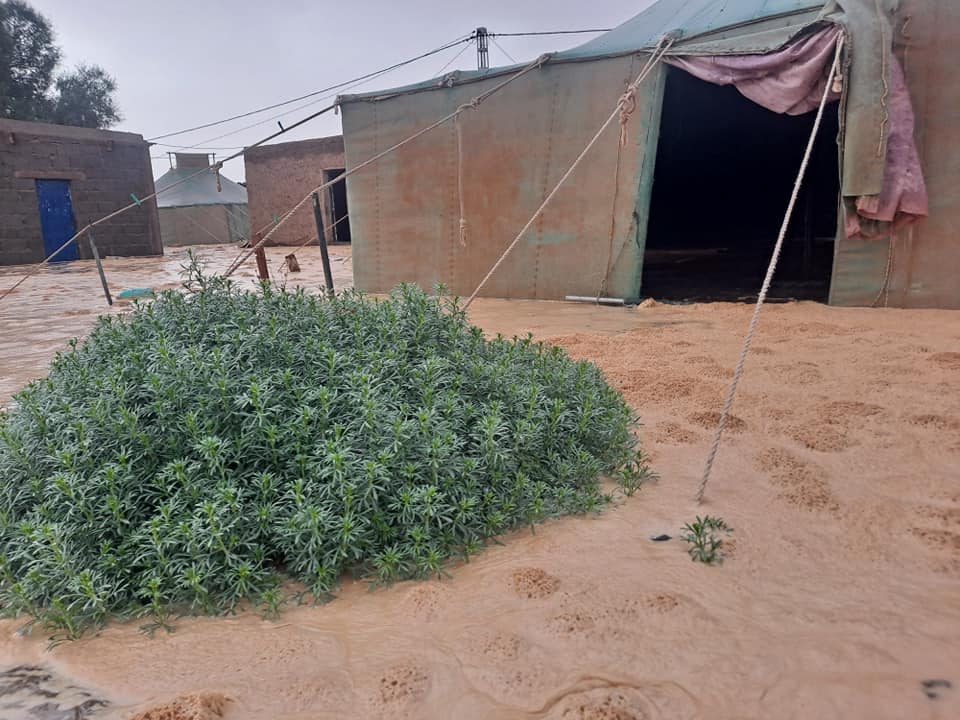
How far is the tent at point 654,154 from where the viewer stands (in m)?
4.69

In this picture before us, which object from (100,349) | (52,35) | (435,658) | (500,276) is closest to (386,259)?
(500,276)

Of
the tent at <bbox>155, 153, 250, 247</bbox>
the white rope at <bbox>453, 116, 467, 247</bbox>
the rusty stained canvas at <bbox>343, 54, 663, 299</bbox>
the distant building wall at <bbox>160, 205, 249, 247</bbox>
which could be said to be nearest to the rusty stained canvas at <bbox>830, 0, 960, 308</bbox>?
the rusty stained canvas at <bbox>343, 54, 663, 299</bbox>

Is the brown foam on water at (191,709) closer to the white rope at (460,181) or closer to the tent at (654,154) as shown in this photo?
the tent at (654,154)

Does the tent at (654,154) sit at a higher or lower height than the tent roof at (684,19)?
lower

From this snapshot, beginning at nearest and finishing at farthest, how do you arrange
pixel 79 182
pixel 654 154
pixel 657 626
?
pixel 657 626, pixel 654 154, pixel 79 182

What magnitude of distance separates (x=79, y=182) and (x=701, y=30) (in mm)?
16067

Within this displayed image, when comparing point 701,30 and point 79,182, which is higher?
point 701,30

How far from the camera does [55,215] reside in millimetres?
15914

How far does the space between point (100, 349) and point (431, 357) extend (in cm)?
136

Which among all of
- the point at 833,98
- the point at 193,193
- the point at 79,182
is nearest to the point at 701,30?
the point at 833,98

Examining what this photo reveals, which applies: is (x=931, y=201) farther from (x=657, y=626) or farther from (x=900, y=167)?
(x=657, y=626)

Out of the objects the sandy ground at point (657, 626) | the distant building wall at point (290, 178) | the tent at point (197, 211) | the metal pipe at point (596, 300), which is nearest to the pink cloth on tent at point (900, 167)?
the metal pipe at point (596, 300)

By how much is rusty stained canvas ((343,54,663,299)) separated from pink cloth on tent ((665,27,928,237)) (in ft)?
2.79

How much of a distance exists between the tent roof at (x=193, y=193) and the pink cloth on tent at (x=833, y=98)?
67.0 ft
